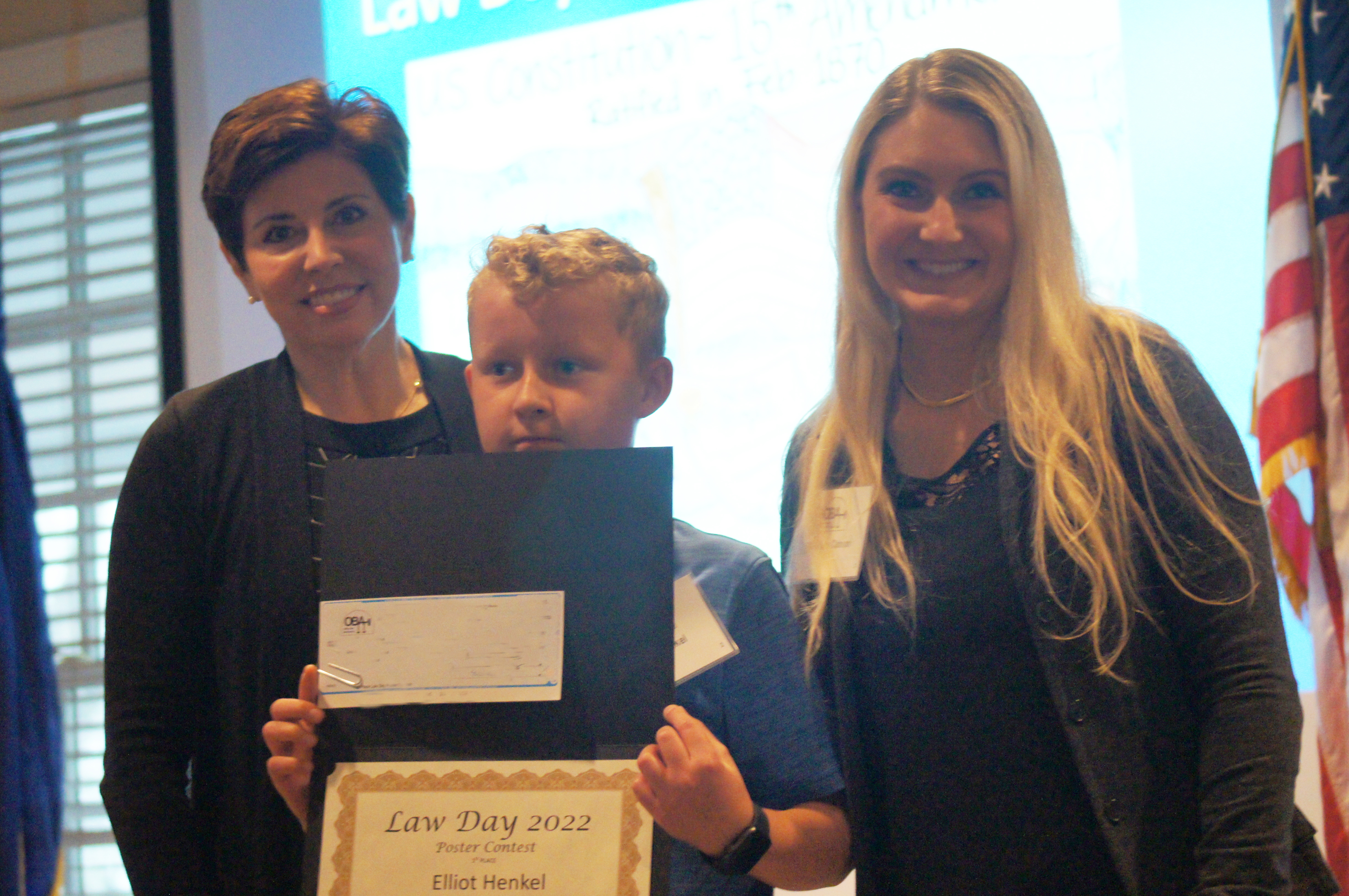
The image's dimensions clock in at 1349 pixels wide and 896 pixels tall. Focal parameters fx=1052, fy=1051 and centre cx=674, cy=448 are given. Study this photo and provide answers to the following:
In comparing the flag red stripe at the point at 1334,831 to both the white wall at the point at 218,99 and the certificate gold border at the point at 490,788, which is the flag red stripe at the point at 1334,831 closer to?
the certificate gold border at the point at 490,788

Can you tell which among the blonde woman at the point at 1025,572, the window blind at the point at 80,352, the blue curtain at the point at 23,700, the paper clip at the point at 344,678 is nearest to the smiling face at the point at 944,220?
the blonde woman at the point at 1025,572

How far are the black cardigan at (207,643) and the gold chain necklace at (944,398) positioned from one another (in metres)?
0.65

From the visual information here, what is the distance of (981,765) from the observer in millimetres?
1337

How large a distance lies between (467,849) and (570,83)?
262 cm

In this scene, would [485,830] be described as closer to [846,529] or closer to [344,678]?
[344,678]

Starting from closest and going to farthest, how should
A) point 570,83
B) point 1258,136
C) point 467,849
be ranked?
point 467,849, point 1258,136, point 570,83

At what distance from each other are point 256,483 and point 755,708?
2.21 ft

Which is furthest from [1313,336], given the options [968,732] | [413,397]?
[413,397]

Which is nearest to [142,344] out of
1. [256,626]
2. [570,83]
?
[570,83]

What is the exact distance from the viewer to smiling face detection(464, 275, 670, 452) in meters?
1.19

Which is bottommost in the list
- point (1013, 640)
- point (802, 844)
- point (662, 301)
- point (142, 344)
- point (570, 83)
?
point (802, 844)

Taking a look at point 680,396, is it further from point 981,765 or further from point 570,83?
point 981,765

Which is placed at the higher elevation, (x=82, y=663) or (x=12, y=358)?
(x=12, y=358)

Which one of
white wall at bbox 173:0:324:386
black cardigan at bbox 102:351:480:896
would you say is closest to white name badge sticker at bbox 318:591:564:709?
black cardigan at bbox 102:351:480:896
